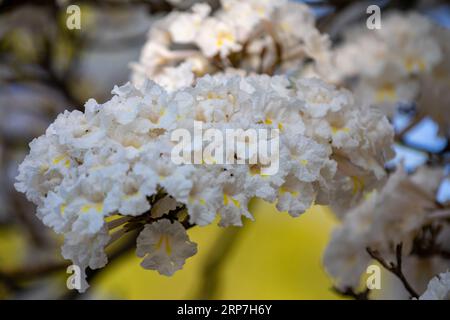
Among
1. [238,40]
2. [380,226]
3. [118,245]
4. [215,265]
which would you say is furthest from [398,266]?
[215,265]

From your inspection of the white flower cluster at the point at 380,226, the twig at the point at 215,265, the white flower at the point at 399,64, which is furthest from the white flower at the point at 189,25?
the twig at the point at 215,265

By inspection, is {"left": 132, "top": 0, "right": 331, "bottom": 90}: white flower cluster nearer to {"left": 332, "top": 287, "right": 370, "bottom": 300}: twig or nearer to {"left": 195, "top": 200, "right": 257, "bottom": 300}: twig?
{"left": 332, "top": 287, "right": 370, "bottom": 300}: twig

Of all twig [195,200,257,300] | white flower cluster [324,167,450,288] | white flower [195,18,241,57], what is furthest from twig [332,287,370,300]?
twig [195,200,257,300]

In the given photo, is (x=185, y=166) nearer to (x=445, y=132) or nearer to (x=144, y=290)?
(x=445, y=132)

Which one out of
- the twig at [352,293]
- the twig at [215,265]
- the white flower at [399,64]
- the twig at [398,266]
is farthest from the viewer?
the twig at [215,265]

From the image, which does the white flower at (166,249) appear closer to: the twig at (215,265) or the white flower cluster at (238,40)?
the white flower cluster at (238,40)

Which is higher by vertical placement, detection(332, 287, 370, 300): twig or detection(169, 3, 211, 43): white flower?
detection(169, 3, 211, 43): white flower
